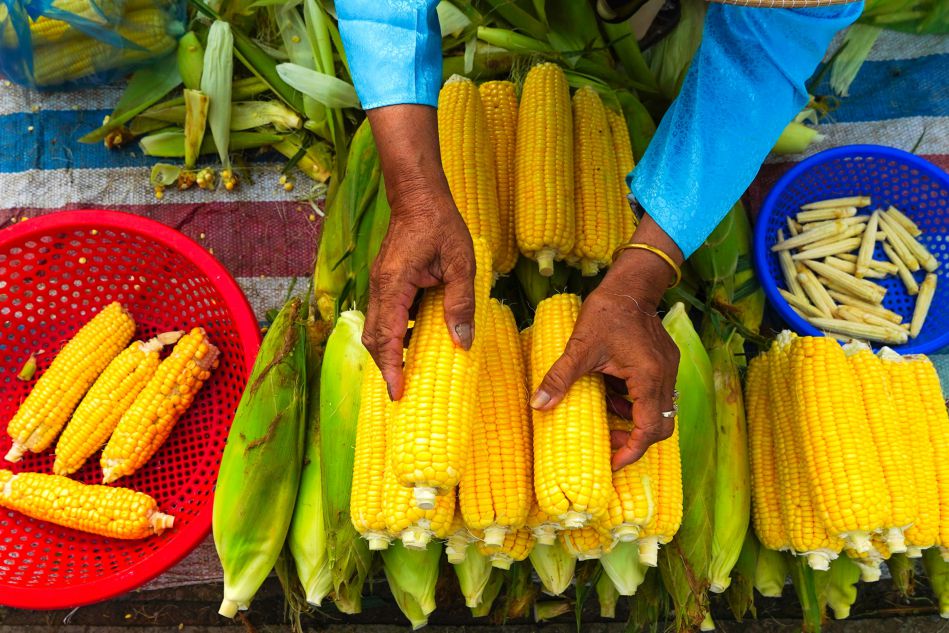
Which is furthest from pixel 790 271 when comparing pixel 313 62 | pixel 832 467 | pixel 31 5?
pixel 31 5

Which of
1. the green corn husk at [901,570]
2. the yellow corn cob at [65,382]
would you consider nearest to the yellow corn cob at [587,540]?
the green corn husk at [901,570]

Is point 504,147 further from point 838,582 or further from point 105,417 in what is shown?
point 838,582

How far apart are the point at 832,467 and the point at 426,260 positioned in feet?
3.97

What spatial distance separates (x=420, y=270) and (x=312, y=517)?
0.96 metres

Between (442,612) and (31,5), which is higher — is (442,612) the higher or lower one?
the lower one

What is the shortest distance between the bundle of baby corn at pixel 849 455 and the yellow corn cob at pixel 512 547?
0.75 m

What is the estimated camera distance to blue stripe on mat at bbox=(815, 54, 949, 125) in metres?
2.63

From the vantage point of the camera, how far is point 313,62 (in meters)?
2.39

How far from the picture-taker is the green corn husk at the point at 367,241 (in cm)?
194

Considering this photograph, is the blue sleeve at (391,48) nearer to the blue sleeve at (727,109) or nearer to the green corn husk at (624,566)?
the blue sleeve at (727,109)

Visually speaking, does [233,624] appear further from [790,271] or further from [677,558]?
[790,271]

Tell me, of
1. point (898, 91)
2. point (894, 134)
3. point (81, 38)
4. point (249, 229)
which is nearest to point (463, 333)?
point (249, 229)

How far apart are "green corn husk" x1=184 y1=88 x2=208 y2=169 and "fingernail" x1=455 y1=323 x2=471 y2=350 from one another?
172cm

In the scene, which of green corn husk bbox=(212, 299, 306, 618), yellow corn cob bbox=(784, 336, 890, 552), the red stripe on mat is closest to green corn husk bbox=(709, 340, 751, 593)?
yellow corn cob bbox=(784, 336, 890, 552)
